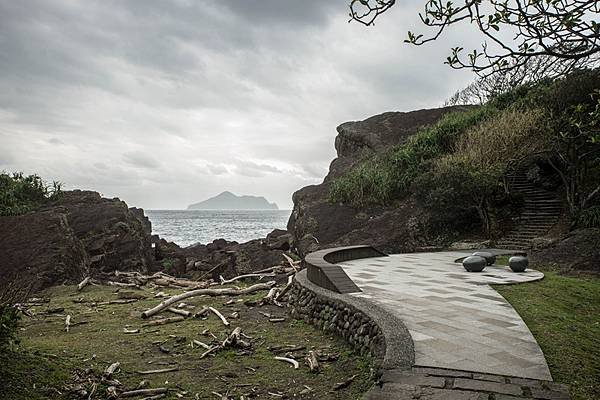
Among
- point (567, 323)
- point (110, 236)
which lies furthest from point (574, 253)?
point (110, 236)

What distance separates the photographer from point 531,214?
16422mm

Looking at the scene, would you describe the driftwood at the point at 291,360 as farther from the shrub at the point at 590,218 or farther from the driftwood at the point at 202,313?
the shrub at the point at 590,218

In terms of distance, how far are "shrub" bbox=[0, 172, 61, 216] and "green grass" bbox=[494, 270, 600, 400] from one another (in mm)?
18505

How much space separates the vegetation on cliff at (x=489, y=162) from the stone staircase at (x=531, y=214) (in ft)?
2.43

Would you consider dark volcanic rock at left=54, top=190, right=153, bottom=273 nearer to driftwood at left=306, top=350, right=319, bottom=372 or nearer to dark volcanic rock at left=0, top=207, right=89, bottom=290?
dark volcanic rock at left=0, top=207, right=89, bottom=290

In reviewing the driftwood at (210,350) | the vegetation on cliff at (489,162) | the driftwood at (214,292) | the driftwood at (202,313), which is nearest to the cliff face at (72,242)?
the driftwood at (214,292)

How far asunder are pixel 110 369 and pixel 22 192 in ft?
56.7

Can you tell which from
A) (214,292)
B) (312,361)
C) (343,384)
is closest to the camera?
(343,384)

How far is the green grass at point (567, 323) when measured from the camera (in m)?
4.36

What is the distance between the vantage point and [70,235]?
14.9 meters

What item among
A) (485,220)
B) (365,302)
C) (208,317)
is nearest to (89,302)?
(208,317)

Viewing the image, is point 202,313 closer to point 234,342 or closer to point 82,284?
point 234,342

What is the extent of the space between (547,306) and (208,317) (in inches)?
250

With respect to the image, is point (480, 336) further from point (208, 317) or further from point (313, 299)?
point (208, 317)
